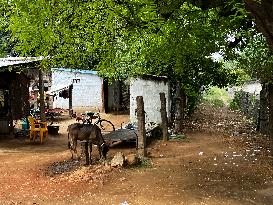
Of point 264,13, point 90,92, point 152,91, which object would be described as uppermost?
point 264,13

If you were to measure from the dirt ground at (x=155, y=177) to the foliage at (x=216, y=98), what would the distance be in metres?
21.2

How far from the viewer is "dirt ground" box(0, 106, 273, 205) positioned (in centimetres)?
865

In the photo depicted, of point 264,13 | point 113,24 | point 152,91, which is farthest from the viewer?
point 152,91

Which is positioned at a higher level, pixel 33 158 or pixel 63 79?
pixel 63 79

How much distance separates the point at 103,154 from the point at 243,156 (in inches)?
197

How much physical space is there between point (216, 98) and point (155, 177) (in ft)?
139

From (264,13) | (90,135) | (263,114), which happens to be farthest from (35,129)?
(264,13)

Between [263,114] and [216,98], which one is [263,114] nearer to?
[263,114]

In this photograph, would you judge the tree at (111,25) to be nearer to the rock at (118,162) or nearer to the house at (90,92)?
the rock at (118,162)

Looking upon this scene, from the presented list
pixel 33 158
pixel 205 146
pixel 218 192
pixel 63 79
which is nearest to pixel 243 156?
pixel 205 146

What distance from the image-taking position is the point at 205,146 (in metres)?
15.4

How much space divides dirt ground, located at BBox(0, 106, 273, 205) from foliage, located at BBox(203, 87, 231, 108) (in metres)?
21.2

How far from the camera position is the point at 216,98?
5128 cm

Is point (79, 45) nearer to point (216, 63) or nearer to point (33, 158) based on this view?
point (33, 158)
